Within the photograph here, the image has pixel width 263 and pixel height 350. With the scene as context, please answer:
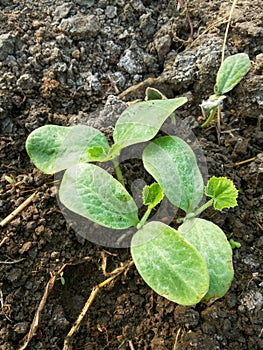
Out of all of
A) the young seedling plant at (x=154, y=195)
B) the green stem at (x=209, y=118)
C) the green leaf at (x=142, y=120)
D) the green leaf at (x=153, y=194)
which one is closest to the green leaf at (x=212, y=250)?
the young seedling plant at (x=154, y=195)

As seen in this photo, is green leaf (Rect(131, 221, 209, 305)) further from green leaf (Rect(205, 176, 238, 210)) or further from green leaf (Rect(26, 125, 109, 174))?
green leaf (Rect(26, 125, 109, 174))

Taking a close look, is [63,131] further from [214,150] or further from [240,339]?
[240,339]

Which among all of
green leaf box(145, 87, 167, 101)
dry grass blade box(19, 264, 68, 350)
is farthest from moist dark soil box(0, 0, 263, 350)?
green leaf box(145, 87, 167, 101)

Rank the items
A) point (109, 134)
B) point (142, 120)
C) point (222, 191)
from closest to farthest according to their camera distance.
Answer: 1. point (222, 191)
2. point (142, 120)
3. point (109, 134)

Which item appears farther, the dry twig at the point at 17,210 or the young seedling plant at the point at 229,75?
the young seedling plant at the point at 229,75

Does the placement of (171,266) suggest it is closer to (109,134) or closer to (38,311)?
(38,311)

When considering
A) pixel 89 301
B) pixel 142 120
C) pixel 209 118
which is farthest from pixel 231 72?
pixel 89 301

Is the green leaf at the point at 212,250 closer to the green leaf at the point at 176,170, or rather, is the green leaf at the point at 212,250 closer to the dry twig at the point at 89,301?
the green leaf at the point at 176,170
